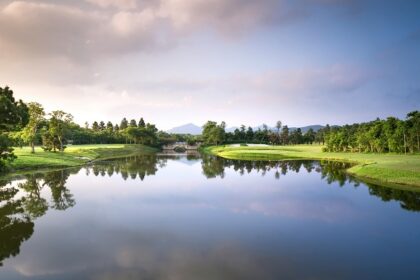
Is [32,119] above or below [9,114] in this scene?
above

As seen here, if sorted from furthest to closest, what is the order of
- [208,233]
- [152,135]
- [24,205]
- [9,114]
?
[152,135] → [9,114] → [24,205] → [208,233]

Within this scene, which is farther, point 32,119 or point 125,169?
point 32,119

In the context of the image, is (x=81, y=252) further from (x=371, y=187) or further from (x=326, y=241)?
(x=371, y=187)

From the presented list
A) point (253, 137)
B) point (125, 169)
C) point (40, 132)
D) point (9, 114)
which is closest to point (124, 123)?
point (253, 137)

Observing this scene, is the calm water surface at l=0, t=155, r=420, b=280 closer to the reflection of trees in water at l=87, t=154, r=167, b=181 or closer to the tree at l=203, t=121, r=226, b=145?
the reflection of trees in water at l=87, t=154, r=167, b=181

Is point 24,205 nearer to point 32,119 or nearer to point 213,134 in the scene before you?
point 32,119

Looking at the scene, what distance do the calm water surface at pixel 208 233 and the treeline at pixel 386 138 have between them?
48363 millimetres

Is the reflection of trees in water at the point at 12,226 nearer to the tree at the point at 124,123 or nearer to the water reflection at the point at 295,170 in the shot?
the water reflection at the point at 295,170

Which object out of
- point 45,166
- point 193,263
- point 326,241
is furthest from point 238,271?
point 45,166

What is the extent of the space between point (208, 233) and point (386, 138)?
77.1 m

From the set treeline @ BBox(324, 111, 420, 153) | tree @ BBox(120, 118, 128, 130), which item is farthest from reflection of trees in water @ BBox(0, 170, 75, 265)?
tree @ BBox(120, 118, 128, 130)

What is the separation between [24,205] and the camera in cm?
2688

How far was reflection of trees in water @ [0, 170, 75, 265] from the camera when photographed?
1817cm

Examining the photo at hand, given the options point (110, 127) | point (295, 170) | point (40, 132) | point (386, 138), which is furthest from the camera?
point (110, 127)
